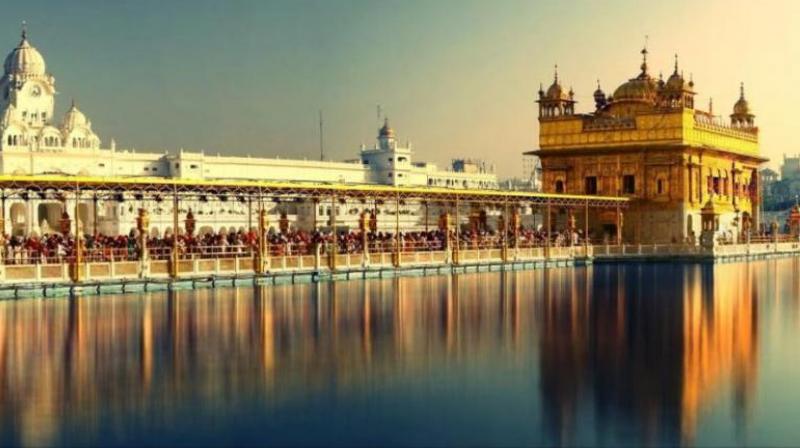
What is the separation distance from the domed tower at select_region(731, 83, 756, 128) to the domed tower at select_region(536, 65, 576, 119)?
18.2 metres

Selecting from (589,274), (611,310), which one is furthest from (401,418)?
(589,274)

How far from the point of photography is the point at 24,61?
138 metres

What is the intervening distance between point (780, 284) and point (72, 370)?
3437 cm

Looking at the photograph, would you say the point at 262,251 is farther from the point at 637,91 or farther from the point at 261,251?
the point at 637,91

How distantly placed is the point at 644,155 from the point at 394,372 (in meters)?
57.8

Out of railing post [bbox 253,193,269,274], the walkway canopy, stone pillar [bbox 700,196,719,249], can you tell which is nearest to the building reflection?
railing post [bbox 253,193,269,274]

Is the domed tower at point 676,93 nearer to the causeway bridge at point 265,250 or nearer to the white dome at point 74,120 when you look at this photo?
the causeway bridge at point 265,250

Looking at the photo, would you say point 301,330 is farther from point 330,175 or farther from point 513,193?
point 330,175

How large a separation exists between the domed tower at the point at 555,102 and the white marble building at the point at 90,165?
4054 centimetres

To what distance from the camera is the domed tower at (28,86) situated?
443 ft

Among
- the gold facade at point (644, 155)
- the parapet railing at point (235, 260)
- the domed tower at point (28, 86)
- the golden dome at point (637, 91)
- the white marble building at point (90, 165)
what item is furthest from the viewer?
the domed tower at point (28, 86)

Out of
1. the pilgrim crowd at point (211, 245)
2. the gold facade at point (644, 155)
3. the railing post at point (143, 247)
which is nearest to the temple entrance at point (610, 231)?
the gold facade at point (644, 155)

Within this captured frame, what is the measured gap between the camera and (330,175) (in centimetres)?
15350

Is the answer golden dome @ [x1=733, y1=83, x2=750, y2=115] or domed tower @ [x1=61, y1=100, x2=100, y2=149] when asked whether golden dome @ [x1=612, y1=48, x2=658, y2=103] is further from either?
domed tower @ [x1=61, y1=100, x2=100, y2=149]
